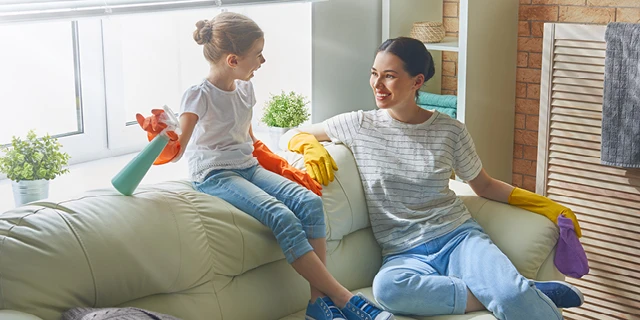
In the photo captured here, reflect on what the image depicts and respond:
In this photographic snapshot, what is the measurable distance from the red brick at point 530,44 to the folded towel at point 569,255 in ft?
3.70

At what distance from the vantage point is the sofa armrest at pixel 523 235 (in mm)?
2451

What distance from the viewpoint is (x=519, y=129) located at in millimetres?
3527

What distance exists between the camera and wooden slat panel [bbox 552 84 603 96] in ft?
9.82

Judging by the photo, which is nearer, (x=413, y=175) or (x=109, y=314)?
(x=109, y=314)

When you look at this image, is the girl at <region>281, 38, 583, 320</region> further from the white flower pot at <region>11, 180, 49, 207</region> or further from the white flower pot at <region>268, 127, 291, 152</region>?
the white flower pot at <region>11, 180, 49, 207</region>

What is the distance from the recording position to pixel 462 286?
231 cm

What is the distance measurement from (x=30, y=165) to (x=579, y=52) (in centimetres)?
204

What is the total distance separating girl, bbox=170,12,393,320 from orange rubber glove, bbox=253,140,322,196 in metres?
0.09

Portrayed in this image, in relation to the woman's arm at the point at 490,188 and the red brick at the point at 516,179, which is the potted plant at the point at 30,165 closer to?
the woman's arm at the point at 490,188

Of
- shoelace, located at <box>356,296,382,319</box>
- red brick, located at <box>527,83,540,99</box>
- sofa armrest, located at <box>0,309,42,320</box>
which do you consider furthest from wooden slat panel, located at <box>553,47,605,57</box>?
sofa armrest, located at <box>0,309,42,320</box>

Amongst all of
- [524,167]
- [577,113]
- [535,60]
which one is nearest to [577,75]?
[577,113]

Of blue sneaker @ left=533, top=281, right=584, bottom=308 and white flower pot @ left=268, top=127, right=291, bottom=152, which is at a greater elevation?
white flower pot @ left=268, top=127, right=291, bottom=152

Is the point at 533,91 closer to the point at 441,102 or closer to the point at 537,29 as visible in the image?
the point at 537,29

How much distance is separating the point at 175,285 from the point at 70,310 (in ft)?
1.04
